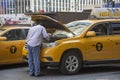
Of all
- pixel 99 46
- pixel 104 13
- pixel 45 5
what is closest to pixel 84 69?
pixel 99 46

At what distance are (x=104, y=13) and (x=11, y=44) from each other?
3.71 meters

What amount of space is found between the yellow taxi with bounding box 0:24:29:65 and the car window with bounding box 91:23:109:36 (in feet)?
8.22

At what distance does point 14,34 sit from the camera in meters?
12.8

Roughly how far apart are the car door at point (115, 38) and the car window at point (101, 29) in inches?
8.1

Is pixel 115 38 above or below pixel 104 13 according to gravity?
below

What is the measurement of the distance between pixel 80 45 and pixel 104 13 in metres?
3.32

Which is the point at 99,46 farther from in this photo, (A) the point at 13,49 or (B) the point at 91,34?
(A) the point at 13,49

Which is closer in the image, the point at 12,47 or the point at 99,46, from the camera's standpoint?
the point at 99,46

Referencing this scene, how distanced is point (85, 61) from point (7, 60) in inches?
103

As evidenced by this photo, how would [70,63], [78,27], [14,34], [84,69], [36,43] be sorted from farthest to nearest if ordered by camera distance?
[14,34], [84,69], [78,27], [70,63], [36,43]

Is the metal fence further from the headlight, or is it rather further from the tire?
the headlight

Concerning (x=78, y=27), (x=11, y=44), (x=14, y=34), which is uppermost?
(x=78, y=27)

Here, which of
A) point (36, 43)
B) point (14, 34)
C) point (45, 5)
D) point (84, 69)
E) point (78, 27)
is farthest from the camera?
point (45, 5)

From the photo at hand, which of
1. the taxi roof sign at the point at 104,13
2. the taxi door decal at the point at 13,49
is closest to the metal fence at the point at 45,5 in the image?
the taxi roof sign at the point at 104,13
